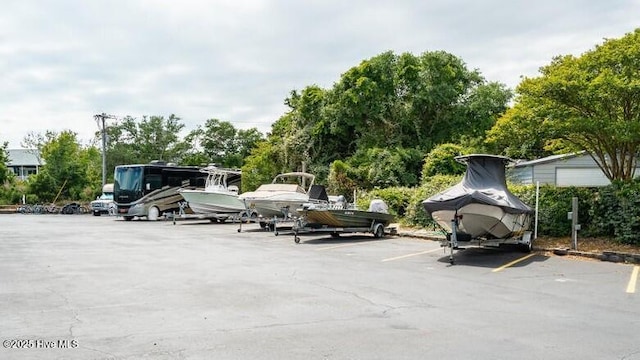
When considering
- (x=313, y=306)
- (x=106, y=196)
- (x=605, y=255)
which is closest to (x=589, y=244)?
(x=605, y=255)

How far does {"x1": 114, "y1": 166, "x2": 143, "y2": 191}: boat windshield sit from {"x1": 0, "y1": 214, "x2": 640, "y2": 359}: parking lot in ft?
53.5

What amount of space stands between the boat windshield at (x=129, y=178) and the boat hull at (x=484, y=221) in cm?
2079

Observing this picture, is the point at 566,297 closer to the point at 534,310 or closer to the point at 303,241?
the point at 534,310

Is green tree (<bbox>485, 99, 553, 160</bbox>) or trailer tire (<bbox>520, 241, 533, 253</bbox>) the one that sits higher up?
green tree (<bbox>485, 99, 553, 160</bbox>)

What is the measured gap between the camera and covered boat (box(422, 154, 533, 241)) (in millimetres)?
12797

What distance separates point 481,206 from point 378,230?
22.0 feet

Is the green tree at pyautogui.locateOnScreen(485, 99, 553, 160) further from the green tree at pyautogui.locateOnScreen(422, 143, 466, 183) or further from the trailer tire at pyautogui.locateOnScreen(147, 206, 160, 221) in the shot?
the trailer tire at pyautogui.locateOnScreen(147, 206, 160, 221)

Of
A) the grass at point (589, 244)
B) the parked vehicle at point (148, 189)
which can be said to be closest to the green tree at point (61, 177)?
the parked vehicle at point (148, 189)

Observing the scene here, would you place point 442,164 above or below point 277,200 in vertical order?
above

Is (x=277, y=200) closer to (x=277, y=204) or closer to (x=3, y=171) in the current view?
(x=277, y=204)

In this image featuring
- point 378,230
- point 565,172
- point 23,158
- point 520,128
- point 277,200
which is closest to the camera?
point 520,128

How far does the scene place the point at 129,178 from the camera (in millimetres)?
30406

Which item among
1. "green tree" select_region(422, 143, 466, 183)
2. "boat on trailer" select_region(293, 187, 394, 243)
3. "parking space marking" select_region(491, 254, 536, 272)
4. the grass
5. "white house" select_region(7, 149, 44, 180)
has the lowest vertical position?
"parking space marking" select_region(491, 254, 536, 272)

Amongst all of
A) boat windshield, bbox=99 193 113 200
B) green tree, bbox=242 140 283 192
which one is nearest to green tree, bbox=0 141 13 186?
boat windshield, bbox=99 193 113 200
